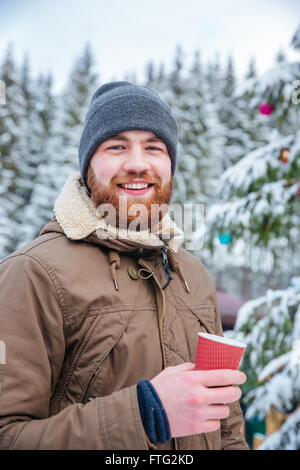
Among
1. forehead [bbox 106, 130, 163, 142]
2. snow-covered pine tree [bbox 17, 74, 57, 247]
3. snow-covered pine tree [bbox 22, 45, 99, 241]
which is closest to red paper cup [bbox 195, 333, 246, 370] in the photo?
forehead [bbox 106, 130, 163, 142]

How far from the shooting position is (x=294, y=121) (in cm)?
432

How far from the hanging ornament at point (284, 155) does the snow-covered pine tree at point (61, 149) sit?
55.4 ft

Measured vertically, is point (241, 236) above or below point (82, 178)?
below

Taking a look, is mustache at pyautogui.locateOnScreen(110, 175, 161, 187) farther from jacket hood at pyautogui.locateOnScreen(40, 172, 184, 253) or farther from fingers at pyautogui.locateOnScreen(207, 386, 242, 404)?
fingers at pyautogui.locateOnScreen(207, 386, 242, 404)

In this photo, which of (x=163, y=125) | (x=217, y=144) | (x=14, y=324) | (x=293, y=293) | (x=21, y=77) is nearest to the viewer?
(x=14, y=324)

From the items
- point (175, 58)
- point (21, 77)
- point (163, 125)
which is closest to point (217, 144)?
point (175, 58)

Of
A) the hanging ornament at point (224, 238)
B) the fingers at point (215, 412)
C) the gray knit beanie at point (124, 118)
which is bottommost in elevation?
the fingers at point (215, 412)

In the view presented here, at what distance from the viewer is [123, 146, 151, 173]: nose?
1.72 meters

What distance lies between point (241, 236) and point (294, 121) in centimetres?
162

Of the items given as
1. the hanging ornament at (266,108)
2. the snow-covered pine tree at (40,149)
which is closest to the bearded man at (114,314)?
the hanging ornament at (266,108)

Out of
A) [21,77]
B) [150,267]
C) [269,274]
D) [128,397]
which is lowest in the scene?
[269,274]

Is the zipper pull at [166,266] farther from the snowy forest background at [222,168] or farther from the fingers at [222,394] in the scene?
the snowy forest background at [222,168]

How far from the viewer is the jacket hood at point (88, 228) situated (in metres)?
1.62
